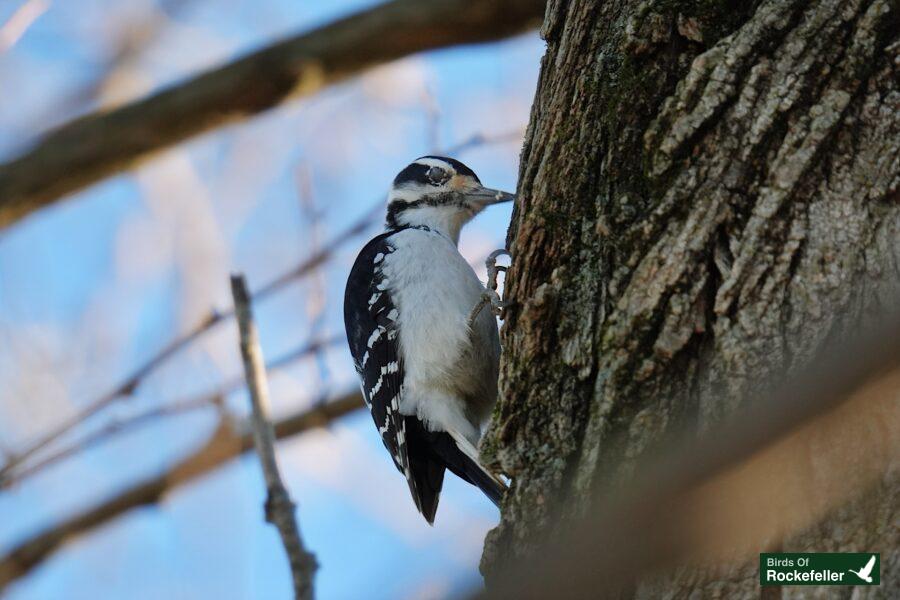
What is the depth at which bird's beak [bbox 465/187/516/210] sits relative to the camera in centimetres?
511

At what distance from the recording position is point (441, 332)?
14.2 feet

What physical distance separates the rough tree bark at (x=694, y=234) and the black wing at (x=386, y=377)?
1621mm

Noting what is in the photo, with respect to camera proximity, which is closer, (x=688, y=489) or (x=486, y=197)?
(x=688, y=489)

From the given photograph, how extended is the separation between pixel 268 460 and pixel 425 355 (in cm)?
198

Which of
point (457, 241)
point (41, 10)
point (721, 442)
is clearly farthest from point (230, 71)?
point (721, 442)

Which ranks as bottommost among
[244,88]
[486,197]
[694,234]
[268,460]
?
[268,460]

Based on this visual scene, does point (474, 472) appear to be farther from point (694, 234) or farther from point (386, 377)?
point (694, 234)

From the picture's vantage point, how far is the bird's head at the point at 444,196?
515cm

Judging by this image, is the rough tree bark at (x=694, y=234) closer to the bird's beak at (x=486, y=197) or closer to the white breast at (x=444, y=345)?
the white breast at (x=444, y=345)

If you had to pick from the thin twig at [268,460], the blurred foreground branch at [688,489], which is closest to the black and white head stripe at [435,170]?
the thin twig at [268,460]

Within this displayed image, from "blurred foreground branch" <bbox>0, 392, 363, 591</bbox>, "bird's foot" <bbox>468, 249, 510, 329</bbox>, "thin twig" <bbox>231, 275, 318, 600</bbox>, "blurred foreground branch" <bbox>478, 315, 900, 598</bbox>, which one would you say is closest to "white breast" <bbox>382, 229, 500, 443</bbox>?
"bird's foot" <bbox>468, 249, 510, 329</bbox>

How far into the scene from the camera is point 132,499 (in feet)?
17.9

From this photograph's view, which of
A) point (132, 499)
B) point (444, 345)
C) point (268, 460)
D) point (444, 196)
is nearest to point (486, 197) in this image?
point (444, 196)

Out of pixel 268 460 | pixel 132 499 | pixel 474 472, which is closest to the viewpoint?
pixel 268 460
